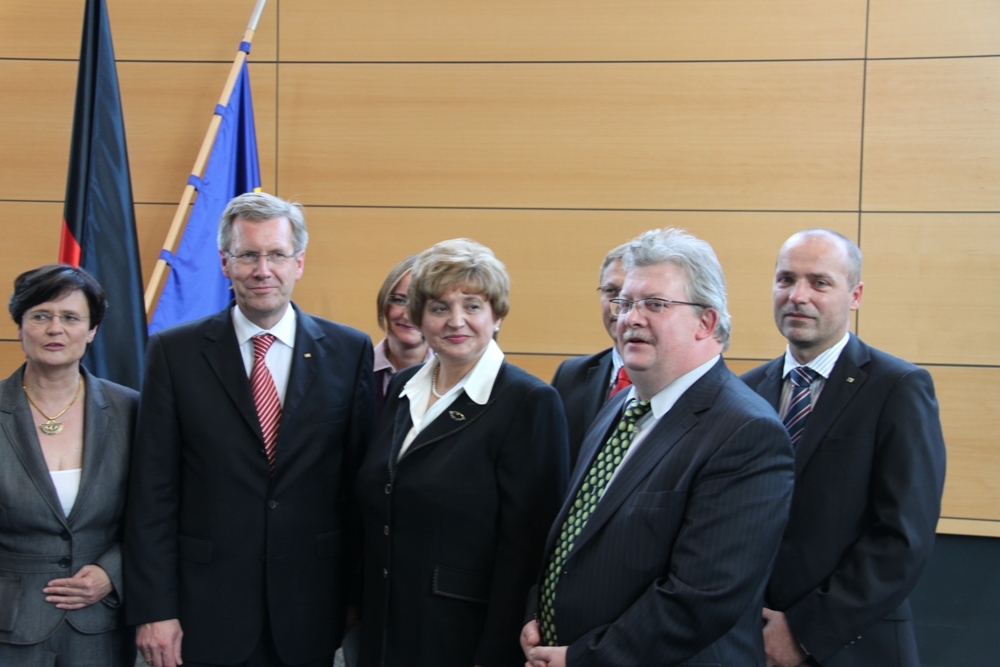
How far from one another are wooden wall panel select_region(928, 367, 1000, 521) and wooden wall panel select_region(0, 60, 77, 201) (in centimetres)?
438

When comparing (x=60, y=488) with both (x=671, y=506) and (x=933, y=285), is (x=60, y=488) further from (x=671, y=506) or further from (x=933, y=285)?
(x=933, y=285)

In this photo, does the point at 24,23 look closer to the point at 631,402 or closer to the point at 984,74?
the point at 631,402

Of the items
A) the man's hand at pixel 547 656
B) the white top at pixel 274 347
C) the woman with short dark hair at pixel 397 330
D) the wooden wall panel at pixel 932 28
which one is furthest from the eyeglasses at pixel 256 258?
the wooden wall panel at pixel 932 28

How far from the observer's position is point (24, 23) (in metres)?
4.14

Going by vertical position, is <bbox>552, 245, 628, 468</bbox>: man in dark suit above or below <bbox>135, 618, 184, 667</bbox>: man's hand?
above

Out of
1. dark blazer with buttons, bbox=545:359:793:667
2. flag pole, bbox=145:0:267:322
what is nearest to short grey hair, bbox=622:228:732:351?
dark blazer with buttons, bbox=545:359:793:667

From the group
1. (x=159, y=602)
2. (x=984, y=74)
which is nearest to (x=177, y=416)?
(x=159, y=602)

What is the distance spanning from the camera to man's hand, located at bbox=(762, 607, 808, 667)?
1937 mm

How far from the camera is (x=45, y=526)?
2.14 meters

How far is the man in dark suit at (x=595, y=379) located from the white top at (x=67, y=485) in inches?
53.9

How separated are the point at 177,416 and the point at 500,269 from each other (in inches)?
36.3

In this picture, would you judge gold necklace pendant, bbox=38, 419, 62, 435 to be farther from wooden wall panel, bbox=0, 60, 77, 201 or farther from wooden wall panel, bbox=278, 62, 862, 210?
wooden wall panel, bbox=0, 60, 77, 201

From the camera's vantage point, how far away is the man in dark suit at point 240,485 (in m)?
2.07

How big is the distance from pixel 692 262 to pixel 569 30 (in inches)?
102
